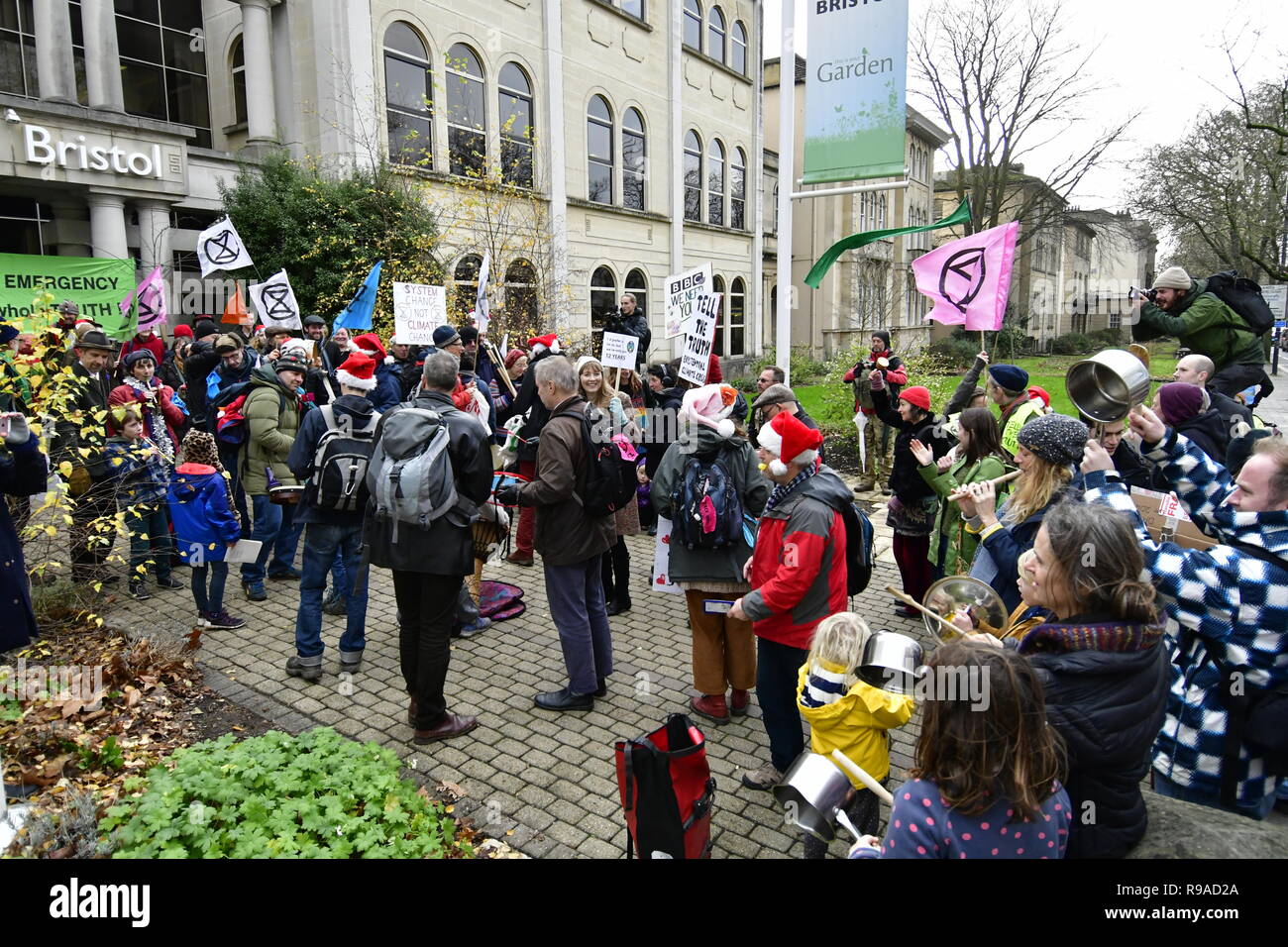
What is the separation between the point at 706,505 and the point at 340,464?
2.38 m

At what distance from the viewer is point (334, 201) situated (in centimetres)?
1493

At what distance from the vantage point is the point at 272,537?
713 cm

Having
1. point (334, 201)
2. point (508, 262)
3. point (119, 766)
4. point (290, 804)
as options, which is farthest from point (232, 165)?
point (290, 804)

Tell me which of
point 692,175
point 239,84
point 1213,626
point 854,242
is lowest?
point 1213,626

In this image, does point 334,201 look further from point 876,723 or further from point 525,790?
point 876,723

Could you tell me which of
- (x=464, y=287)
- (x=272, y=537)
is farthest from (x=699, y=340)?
(x=464, y=287)

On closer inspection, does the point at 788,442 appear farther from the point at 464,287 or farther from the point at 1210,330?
the point at 464,287

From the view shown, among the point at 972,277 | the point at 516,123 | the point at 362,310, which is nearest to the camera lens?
the point at 972,277

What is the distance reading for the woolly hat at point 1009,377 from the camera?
5902 millimetres

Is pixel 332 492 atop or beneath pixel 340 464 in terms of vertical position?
beneath

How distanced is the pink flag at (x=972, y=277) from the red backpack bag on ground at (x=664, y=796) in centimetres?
542

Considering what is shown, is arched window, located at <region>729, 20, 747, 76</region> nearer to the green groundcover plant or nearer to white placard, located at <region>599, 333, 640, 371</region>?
white placard, located at <region>599, 333, 640, 371</region>

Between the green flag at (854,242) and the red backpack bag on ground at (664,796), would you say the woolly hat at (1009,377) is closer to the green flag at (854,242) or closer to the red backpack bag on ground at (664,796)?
the green flag at (854,242)

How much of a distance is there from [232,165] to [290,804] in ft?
53.9
